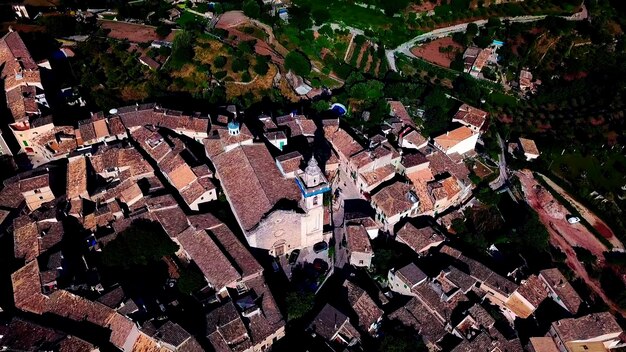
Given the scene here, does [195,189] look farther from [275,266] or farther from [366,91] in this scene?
[366,91]

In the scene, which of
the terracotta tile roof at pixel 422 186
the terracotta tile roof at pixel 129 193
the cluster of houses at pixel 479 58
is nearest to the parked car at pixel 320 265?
the terracotta tile roof at pixel 422 186

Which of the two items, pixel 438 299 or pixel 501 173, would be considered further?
pixel 501 173

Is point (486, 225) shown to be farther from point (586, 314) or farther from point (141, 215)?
point (141, 215)

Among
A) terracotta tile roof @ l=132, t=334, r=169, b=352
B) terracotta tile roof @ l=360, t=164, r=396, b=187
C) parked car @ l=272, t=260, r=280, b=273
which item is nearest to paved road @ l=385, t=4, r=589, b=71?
terracotta tile roof @ l=360, t=164, r=396, b=187

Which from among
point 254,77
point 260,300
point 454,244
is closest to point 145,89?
point 254,77

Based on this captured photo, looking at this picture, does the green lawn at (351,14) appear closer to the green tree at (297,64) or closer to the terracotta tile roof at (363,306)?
the green tree at (297,64)

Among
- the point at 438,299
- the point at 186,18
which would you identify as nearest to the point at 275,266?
the point at 438,299
